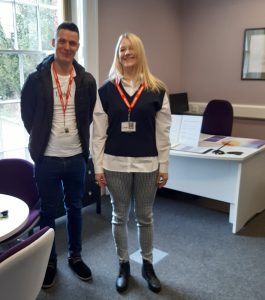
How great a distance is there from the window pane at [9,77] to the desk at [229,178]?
4.76ft

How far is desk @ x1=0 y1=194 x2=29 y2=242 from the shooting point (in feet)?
4.71

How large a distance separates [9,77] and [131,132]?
4.90 ft

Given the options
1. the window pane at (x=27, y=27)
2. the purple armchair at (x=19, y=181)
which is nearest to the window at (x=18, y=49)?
the window pane at (x=27, y=27)

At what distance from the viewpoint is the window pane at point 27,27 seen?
2812mm

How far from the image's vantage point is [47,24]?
9.93ft

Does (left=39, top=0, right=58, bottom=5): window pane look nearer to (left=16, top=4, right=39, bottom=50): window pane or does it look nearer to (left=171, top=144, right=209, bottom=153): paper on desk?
(left=16, top=4, right=39, bottom=50): window pane

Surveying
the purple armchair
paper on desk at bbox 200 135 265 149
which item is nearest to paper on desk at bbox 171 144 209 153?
paper on desk at bbox 200 135 265 149

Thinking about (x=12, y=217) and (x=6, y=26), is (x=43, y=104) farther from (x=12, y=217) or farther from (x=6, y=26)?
(x=6, y=26)

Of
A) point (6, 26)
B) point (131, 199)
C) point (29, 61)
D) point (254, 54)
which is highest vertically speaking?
point (6, 26)

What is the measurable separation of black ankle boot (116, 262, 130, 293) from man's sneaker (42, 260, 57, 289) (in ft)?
1.40

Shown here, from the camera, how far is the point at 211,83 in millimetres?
4516

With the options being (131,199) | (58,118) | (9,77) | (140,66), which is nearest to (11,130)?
(9,77)

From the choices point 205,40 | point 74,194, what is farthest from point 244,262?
point 205,40

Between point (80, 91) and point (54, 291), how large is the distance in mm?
1250
